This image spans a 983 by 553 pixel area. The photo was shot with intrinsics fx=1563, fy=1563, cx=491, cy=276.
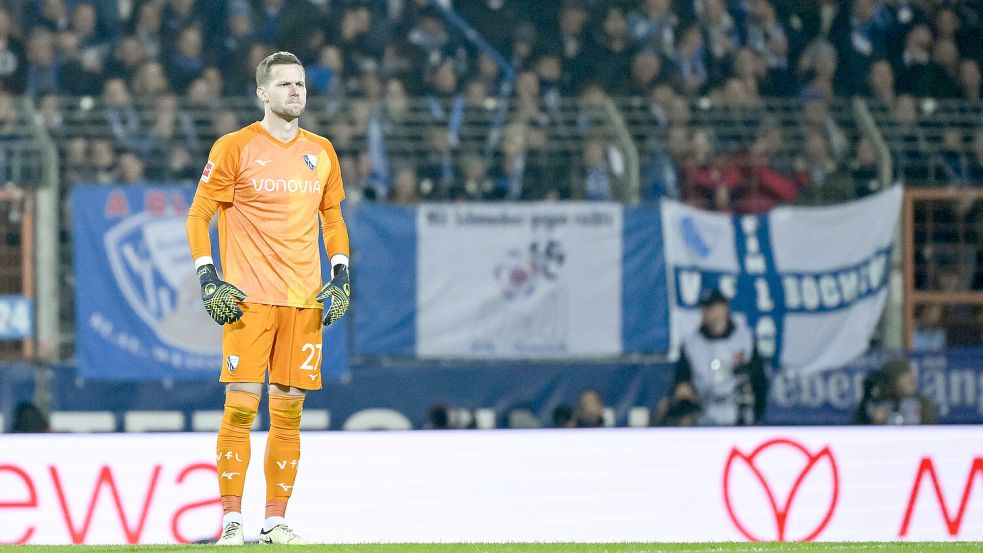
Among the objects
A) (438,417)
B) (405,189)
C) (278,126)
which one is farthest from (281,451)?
(405,189)

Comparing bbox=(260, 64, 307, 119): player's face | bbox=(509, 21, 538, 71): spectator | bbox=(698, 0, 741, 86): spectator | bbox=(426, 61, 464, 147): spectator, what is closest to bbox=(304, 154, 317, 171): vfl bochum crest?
bbox=(260, 64, 307, 119): player's face

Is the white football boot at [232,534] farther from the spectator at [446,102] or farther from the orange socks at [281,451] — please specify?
the spectator at [446,102]

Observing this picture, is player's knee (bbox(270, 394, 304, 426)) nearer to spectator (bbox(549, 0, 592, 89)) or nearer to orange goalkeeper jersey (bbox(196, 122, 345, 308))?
orange goalkeeper jersey (bbox(196, 122, 345, 308))

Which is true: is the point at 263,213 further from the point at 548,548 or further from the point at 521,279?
the point at 521,279

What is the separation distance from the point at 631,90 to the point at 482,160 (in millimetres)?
2034

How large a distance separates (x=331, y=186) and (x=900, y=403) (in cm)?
597

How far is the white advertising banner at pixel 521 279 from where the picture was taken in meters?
10.5

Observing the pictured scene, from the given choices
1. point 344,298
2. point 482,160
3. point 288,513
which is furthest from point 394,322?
point 344,298

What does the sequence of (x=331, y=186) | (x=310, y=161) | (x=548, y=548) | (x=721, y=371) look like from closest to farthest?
(x=548, y=548) → (x=310, y=161) → (x=331, y=186) → (x=721, y=371)

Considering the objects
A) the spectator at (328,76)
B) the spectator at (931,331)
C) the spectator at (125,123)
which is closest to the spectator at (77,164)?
the spectator at (125,123)

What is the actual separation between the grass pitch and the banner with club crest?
4.63 m

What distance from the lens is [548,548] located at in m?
5.34

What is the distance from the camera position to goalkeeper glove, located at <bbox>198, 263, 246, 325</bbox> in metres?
5.24

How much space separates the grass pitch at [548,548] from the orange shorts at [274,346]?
59cm
